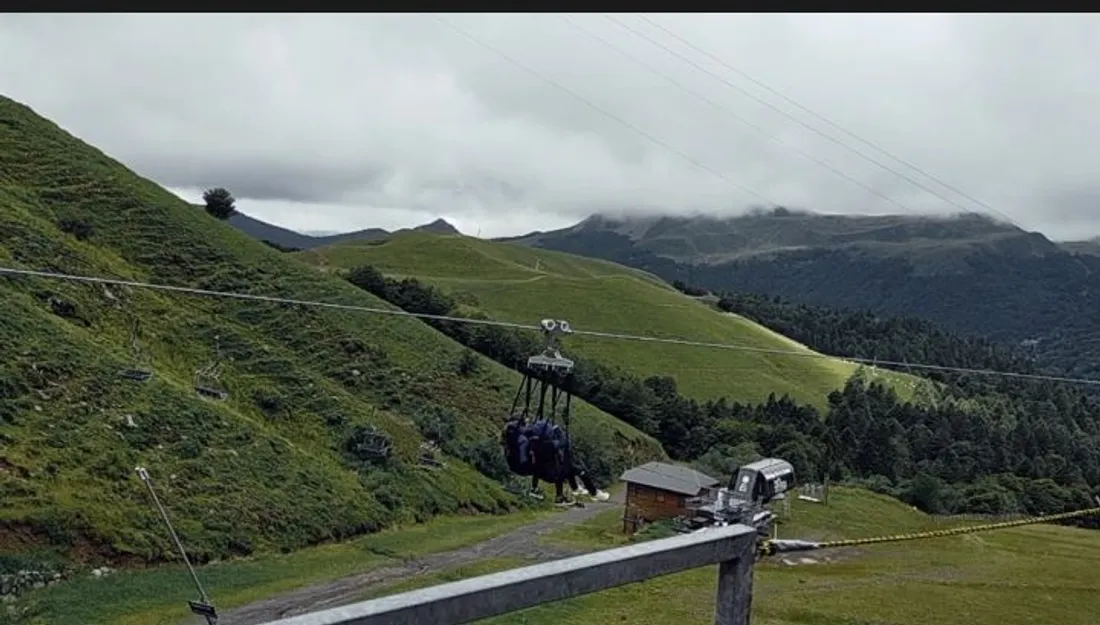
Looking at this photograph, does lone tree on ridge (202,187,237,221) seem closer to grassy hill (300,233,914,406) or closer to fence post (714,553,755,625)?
grassy hill (300,233,914,406)

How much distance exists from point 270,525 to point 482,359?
35.9 meters

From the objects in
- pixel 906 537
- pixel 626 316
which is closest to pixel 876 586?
pixel 906 537

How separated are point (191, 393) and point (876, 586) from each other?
32246mm

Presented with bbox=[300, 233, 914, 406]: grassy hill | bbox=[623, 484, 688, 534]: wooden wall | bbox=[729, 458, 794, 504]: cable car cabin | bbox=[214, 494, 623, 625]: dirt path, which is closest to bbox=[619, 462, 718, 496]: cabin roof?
bbox=[623, 484, 688, 534]: wooden wall

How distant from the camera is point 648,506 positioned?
1845 inches

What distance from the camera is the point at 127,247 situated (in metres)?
62.2

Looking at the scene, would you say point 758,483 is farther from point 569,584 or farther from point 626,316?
point 626,316

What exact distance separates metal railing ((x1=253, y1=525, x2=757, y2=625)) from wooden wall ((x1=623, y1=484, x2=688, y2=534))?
4459 centimetres

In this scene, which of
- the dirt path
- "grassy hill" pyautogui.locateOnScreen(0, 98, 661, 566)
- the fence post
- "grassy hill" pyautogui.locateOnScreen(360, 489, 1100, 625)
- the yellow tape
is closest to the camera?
the fence post

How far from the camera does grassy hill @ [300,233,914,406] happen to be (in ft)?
341

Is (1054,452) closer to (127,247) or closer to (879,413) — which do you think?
(879,413)

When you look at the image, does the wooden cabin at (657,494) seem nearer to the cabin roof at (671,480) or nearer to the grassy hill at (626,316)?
the cabin roof at (671,480)

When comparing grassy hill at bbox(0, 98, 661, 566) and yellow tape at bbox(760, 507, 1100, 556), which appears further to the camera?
grassy hill at bbox(0, 98, 661, 566)

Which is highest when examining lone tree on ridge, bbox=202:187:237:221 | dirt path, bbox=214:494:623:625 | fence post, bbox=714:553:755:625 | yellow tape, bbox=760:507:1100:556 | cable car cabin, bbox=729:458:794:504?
lone tree on ridge, bbox=202:187:237:221
